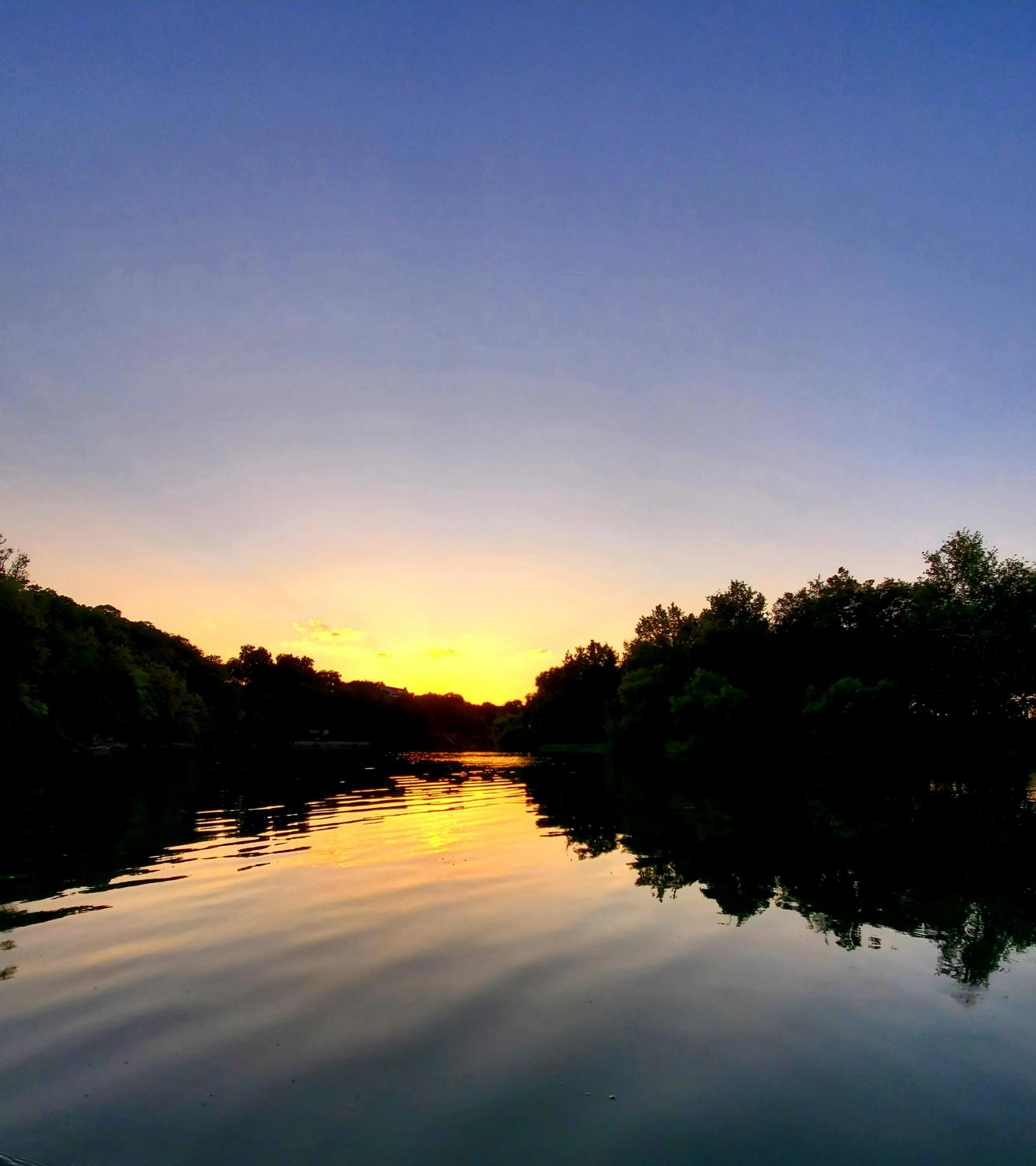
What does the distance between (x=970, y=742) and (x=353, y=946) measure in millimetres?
61253

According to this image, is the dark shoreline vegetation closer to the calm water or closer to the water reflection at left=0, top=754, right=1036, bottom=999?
the water reflection at left=0, top=754, right=1036, bottom=999

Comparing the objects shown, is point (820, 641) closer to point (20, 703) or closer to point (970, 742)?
point (970, 742)

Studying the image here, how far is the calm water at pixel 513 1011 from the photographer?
6219 millimetres

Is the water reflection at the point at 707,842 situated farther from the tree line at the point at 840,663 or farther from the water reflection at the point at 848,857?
the tree line at the point at 840,663

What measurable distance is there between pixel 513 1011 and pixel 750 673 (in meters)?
81.3

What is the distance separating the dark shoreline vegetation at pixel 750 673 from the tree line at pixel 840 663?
0.46ft

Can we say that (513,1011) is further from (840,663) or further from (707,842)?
(840,663)

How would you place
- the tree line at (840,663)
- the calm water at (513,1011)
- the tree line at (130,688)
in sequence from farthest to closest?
the tree line at (130,688) → the tree line at (840,663) → the calm water at (513,1011)

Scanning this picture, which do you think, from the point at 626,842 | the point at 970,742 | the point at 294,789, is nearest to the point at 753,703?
the point at 970,742

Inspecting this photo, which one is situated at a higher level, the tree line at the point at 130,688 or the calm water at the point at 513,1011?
the tree line at the point at 130,688

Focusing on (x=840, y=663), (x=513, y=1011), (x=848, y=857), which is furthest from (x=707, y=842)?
(x=840, y=663)

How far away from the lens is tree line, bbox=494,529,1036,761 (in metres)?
54.8

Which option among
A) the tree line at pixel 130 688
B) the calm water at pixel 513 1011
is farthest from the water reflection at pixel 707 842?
the tree line at pixel 130 688

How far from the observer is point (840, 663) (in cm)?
7794
